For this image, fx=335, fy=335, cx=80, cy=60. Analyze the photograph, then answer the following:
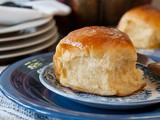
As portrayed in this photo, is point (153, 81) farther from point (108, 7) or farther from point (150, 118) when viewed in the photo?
point (108, 7)

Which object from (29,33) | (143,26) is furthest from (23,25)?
(143,26)

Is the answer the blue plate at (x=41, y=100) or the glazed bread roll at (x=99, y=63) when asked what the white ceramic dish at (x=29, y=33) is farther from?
the glazed bread roll at (x=99, y=63)

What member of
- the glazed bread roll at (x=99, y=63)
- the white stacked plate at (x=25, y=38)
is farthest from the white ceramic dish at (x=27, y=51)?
the glazed bread roll at (x=99, y=63)

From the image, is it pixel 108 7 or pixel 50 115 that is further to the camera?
pixel 108 7

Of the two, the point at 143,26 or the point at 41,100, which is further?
the point at 143,26

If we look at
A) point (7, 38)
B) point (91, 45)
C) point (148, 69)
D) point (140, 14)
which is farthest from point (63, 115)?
point (140, 14)

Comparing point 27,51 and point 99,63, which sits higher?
point 99,63

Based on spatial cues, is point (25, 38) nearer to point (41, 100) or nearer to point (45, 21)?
point (45, 21)
